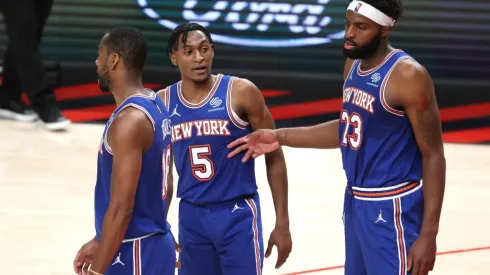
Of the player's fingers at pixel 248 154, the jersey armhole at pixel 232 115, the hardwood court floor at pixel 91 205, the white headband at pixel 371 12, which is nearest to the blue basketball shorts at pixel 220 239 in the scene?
the player's fingers at pixel 248 154

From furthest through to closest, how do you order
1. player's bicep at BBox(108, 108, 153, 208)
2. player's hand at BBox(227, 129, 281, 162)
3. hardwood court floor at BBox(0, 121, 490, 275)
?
hardwood court floor at BBox(0, 121, 490, 275) < player's hand at BBox(227, 129, 281, 162) < player's bicep at BBox(108, 108, 153, 208)

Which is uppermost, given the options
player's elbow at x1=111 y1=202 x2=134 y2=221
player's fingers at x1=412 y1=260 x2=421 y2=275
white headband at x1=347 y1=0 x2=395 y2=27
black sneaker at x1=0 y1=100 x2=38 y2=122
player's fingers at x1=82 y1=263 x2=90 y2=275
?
white headband at x1=347 y1=0 x2=395 y2=27

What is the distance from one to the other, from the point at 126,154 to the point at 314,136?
3.76ft

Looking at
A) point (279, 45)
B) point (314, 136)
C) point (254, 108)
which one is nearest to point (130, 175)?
point (254, 108)

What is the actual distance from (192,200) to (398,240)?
97 centimetres

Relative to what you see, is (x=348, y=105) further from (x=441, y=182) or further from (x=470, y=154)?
(x=470, y=154)

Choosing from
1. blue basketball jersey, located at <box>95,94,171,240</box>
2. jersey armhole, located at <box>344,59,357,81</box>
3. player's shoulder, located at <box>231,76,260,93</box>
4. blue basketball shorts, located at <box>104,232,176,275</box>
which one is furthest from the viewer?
player's shoulder, located at <box>231,76,260,93</box>

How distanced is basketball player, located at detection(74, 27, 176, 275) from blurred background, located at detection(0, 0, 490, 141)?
A: 5.36 metres

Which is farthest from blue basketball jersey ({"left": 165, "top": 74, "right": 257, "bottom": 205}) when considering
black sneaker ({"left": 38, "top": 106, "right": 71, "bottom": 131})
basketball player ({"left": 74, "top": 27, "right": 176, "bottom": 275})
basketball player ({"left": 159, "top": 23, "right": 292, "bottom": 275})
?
black sneaker ({"left": 38, "top": 106, "right": 71, "bottom": 131})

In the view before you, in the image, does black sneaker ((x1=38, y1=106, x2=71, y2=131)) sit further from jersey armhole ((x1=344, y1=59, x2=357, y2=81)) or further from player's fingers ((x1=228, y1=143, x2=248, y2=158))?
jersey armhole ((x1=344, y1=59, x2=357, y2=81))

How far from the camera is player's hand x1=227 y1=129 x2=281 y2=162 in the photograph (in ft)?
14.5

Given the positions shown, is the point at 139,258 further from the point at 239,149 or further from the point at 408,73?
the point at 408,73

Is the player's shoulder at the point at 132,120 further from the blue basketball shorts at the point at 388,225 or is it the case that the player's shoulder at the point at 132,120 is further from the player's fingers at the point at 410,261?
the player's fingers at the point at 410,261

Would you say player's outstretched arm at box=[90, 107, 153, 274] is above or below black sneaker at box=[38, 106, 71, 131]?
above
